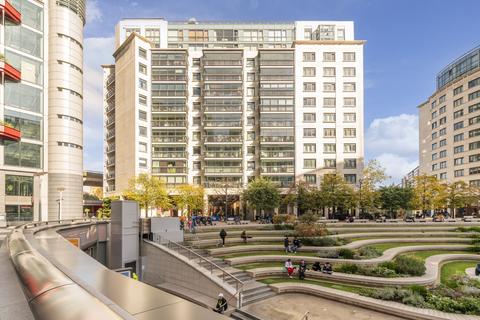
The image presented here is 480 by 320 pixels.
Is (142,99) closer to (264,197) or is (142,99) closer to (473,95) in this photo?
(264,197)

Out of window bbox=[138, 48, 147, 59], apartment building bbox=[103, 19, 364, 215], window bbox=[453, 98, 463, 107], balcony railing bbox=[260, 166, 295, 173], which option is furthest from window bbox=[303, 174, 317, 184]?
window bbox=[453, 98, 463, 107]

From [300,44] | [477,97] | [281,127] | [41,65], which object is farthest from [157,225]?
[477,97]

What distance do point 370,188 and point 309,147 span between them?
15253 mm

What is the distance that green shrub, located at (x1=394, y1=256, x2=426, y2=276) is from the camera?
19.7 m

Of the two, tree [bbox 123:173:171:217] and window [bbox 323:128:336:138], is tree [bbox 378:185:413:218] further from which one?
tree [bbox 123:173:171:217]

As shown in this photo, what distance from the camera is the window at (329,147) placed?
2406 inches

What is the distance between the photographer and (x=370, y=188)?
50.6 metres

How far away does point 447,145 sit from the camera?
278ft

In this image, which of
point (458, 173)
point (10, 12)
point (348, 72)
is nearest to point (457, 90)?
point (458, 173)

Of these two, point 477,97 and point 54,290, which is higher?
point 477,97

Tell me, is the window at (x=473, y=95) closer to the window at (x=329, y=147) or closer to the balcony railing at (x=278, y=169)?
the window at (x=329, y=147)

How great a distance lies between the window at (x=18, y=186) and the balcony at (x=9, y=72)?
1019 centimetres

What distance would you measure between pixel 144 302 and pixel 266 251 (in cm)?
2449

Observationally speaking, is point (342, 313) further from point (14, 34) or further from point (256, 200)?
point (14, 34)
